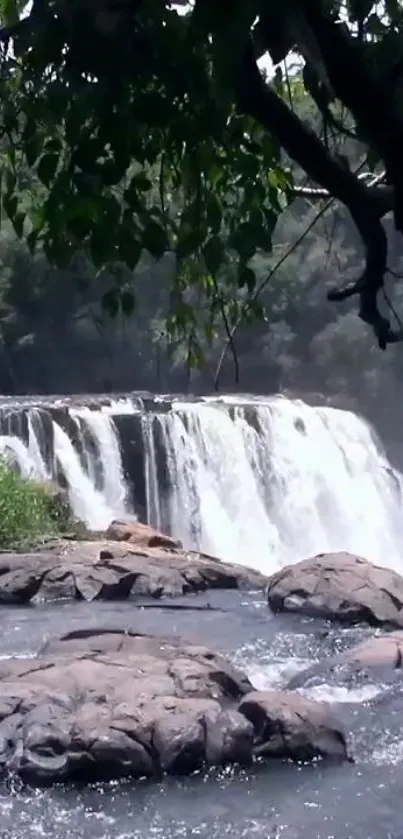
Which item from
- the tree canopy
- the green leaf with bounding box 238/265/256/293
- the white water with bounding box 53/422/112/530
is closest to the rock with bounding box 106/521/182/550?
the white water with bounding box 53/422/112/530

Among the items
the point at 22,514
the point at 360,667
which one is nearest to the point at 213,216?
the point at 360,667

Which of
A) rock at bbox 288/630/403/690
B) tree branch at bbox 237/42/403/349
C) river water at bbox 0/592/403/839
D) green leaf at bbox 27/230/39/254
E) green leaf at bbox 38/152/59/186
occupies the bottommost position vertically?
river water at bbox 0/592/403/839

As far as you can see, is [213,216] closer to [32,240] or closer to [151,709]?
[32,240]

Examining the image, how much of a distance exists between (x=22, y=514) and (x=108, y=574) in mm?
2705

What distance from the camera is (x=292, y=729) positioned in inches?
309

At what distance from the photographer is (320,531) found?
2059 cm

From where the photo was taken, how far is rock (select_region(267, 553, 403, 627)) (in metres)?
11.6

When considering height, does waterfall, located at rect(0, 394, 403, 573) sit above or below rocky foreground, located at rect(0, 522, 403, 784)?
above

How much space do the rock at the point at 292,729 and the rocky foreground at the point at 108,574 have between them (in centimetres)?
472

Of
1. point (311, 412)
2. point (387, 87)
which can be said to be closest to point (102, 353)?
point (311, 412)

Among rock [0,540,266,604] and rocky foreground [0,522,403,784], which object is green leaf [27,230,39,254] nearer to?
rocky foreground [0,522,403,784]

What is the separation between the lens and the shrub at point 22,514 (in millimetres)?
15008

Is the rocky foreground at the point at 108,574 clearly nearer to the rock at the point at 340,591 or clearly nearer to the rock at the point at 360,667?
the rock at the point at 340,591

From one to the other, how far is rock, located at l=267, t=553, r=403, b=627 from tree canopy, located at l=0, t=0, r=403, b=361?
31.3 ft
